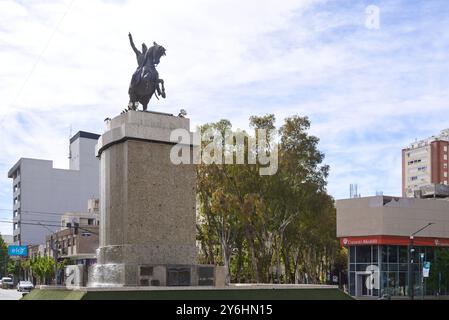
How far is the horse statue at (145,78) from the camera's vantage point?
23844mm

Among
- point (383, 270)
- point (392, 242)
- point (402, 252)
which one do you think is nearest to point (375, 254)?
point (383, 270)

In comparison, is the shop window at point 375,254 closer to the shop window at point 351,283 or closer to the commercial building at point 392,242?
the commercial building at point 392,242

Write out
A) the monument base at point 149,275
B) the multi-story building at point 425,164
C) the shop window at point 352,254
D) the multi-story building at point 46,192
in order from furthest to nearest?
1. the multi-story building at point 425,164
2. the multi-story building at point 46,192
3. the shop window at point 352,254
4. the monument base at point 149,275

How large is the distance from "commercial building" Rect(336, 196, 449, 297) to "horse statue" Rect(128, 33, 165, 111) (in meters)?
42.9

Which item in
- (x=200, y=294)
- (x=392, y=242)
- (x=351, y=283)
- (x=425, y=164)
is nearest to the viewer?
(x=200, y=294)

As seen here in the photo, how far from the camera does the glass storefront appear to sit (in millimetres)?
63375

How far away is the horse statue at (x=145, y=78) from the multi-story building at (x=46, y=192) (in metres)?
104

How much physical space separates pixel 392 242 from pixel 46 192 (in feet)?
261

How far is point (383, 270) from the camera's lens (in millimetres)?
63312

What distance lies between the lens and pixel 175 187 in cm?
2306

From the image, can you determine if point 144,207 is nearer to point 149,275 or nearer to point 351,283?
point 149,275

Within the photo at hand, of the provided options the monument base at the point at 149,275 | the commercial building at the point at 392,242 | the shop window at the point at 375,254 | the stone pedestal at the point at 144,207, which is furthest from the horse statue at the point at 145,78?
the shop window at the point at 375,254

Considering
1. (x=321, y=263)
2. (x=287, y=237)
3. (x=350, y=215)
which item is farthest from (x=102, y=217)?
(x=321, y=263)

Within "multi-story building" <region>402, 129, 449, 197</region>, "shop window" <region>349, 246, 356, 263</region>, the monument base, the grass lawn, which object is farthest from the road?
"multi-story building" <region>402, 129, 449, 197</region>
